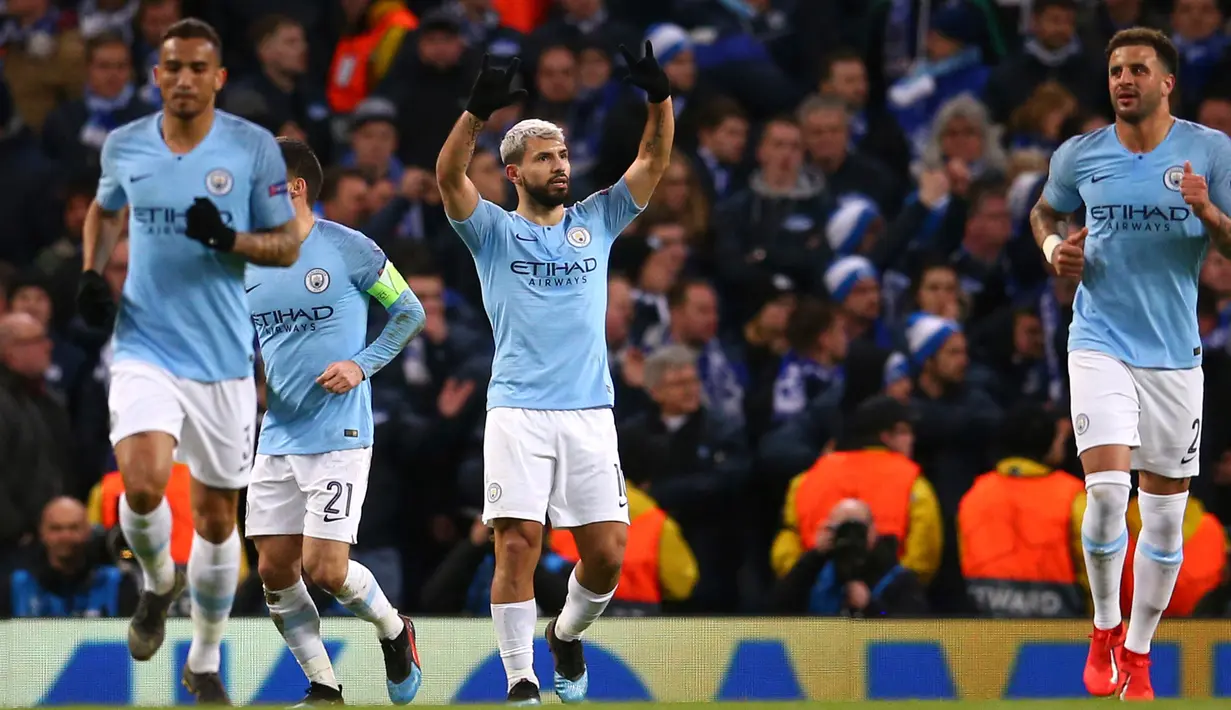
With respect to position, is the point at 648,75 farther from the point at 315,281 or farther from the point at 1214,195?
the point at 1214,195

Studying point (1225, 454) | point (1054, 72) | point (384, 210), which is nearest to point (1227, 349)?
point (1225, 454)

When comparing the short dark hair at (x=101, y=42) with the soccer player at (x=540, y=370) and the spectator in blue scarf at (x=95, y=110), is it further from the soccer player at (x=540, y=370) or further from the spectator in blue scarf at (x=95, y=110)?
the soccer player at (x=540, y=370)

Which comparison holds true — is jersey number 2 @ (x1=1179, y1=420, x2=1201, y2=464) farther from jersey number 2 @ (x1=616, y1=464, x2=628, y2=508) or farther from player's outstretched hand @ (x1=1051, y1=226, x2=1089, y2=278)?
jersey number 2 @ (x1=616, y1=464, x2=628, y2=508)

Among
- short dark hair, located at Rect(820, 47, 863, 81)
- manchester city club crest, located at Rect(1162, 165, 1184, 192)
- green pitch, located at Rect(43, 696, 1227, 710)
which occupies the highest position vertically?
short dark hair, located at Rect(820, 47, 863, 81)

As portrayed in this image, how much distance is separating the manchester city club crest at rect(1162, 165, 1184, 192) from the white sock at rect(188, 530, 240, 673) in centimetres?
443

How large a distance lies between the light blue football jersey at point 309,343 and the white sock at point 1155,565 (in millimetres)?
3655

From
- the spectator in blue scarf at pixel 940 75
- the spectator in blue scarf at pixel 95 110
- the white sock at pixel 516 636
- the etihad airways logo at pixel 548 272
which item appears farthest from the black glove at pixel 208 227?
the spectator in blue scarf at pixel 940 75

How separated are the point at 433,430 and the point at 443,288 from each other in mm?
1380

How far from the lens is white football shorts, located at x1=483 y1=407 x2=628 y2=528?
9.06m

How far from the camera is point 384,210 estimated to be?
1338cm

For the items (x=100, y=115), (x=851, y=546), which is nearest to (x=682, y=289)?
(x=851, y=546)

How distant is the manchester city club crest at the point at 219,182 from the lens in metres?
8.22

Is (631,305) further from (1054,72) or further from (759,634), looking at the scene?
(1054,72)

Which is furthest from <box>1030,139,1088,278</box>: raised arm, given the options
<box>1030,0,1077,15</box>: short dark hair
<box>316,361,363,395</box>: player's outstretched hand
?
<box>1030,0,1077,15</box>: short dark hair
